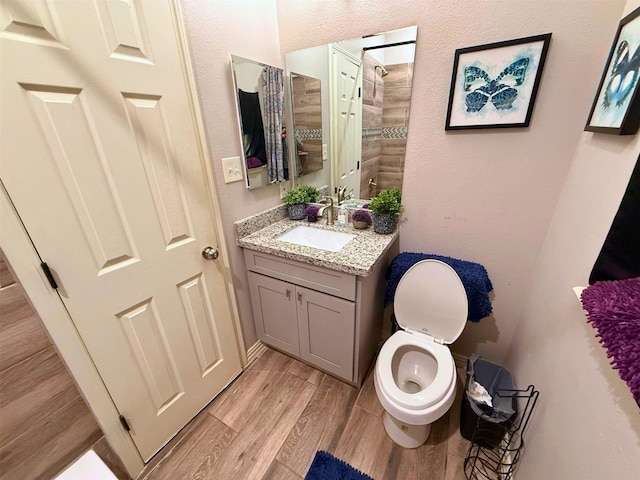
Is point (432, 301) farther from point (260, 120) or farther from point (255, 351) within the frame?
point (260, 120)

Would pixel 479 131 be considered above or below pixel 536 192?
above

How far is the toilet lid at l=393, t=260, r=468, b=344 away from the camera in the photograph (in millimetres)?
1305

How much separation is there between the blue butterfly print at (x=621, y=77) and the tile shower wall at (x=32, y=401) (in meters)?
1.87

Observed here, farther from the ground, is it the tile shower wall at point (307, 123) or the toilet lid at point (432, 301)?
the tile shower wall at point (307, 123)

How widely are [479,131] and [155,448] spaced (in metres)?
2.19

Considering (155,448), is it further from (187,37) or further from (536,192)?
(536,192)

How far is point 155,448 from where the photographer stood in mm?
1251

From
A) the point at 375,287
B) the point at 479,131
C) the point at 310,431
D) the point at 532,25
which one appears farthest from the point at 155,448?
the point at 532,25

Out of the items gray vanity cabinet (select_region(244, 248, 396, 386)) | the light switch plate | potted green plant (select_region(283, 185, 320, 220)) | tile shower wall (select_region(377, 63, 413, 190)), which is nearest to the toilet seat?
gray vanity cabinet (select_region(244, 248, 396, 386))

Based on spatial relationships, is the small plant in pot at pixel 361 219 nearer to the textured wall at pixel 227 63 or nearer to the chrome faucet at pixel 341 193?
the chrome faucet at pixel 341 193

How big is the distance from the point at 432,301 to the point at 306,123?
52.9 inches

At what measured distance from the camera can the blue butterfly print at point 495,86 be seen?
3.65 ft

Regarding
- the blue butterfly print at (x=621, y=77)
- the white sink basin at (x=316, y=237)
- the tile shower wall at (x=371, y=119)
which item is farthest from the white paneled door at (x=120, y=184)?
the blue butterfly print at (x=621, y=77)

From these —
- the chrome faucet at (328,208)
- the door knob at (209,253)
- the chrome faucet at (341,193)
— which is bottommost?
the door knob at (209,253)
